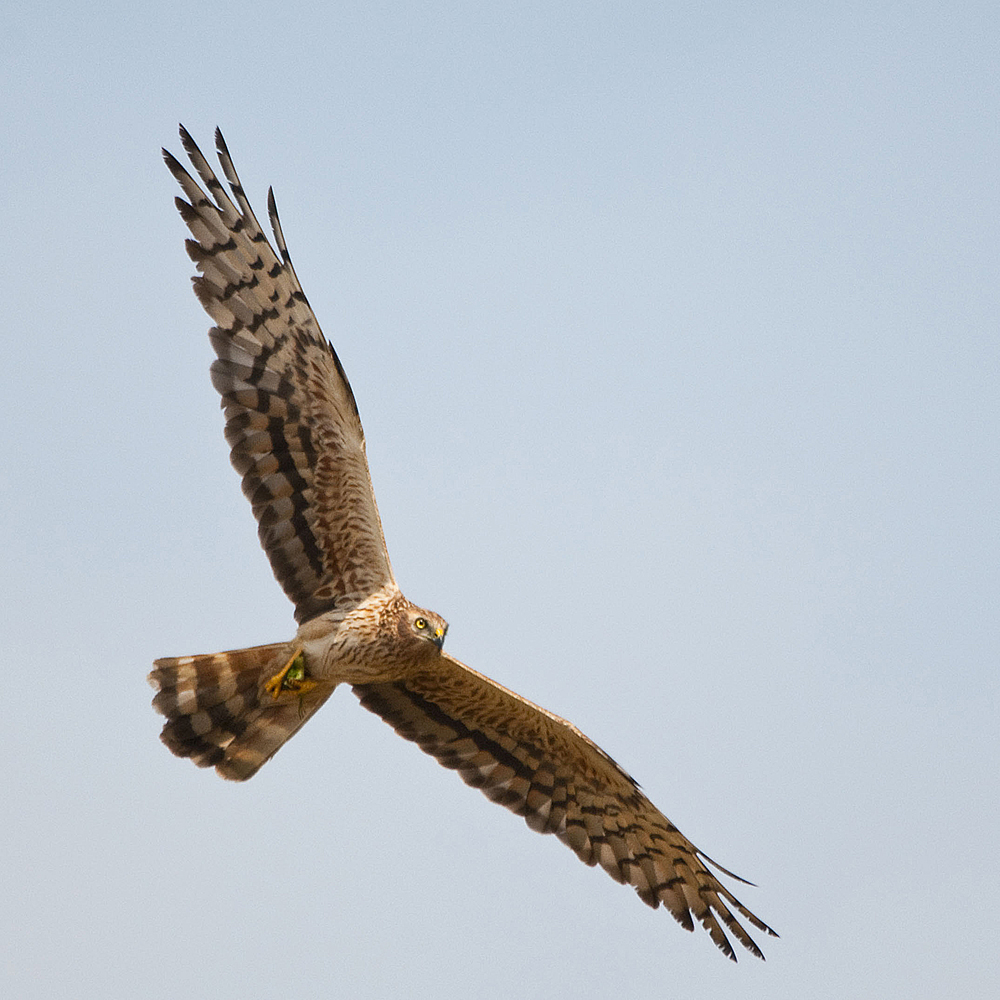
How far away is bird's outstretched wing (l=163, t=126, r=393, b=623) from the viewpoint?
867 centimetres

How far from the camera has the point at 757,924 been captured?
930 centimetres

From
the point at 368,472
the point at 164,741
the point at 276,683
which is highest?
the point at 368,472

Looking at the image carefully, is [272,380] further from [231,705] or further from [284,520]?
[231,705]

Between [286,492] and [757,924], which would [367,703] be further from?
[757,924]

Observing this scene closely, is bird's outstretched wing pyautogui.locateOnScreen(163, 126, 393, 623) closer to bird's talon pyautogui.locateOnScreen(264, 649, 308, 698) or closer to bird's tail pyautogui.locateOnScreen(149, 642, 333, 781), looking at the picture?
bird's talon pyautogui.locateOnScreen(264, 649, 308, 698)

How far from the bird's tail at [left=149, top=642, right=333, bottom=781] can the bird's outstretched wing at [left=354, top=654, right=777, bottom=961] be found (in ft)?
2.83

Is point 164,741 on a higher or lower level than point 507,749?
lower

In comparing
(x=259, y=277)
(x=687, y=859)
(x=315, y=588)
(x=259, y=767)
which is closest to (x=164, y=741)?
(x=259, y=767)

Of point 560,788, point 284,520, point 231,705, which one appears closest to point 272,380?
point 284,520

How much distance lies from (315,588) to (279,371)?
131cm

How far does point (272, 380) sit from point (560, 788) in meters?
3.28

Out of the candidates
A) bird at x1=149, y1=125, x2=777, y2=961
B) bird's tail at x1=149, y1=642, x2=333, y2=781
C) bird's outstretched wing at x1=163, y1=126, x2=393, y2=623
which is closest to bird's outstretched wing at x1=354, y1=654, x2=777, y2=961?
bird at x1=149, y1=125, x2=777, y2=961

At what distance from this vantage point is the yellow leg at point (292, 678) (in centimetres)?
872

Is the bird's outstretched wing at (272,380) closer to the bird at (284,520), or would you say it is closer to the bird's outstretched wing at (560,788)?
the bird at (284,520)
